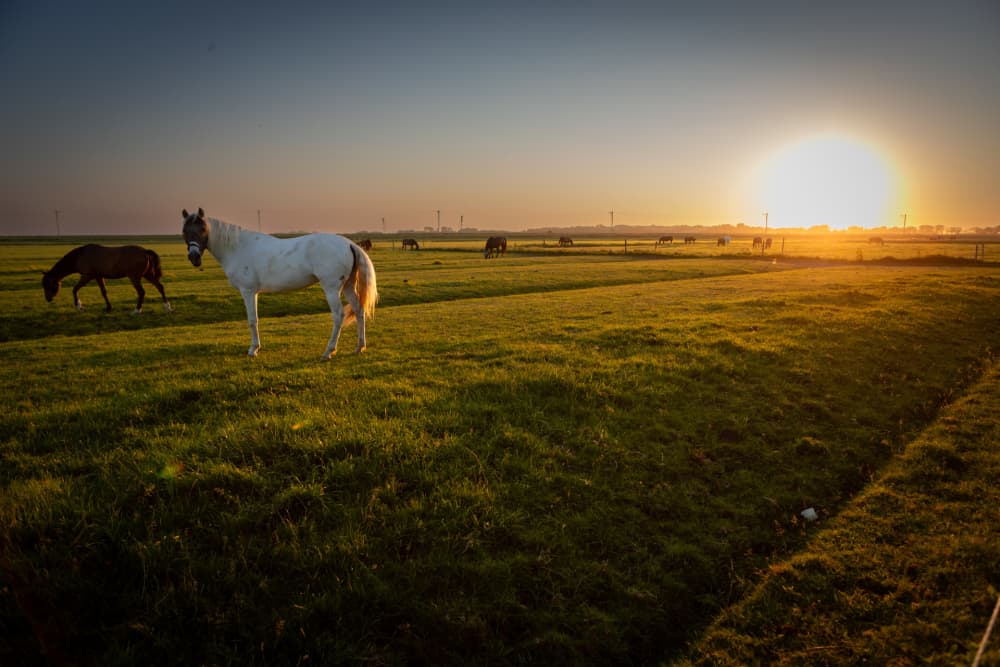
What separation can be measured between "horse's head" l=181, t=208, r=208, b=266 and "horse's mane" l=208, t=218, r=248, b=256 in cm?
20

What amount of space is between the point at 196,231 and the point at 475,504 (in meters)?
8.63

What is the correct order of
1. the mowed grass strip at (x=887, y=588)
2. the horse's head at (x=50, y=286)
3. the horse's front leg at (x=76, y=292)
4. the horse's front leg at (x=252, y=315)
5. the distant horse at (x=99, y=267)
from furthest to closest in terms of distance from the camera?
the distant horse at (x=99, y=267)
the horse's head at (x=50, y=286)
the horse's front leg at (x=76, y=292)
the horse's front leg at (x=252, y=315)
the mowed grass strip at (x=887, y=588)

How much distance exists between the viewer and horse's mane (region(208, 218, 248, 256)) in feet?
32.6

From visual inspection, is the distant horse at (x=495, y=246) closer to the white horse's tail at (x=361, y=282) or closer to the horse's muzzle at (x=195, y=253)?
the white horse's tail at (x=361, y=282)

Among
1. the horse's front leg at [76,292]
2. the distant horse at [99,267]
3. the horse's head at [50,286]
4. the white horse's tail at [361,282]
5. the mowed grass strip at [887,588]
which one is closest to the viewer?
the mowed grass strip at [887,588]

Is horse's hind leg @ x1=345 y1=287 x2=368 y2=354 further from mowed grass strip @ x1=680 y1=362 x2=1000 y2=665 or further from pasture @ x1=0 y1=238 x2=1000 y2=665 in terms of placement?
mowed grass strip @ x1=680 y1=362 x2=1000 y2=665

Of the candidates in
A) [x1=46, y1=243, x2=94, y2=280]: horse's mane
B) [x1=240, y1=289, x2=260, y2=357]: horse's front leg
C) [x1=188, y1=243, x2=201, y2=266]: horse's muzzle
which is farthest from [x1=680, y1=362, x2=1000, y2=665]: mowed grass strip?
[x1=46, y1=243, x2=94, y2=280]: horse's mane

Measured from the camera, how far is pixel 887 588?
433 cm

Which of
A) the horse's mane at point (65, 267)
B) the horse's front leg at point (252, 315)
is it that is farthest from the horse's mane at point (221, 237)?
the horse's mane at point (65, 267)

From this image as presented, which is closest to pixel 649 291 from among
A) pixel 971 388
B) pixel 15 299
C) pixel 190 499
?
pixel 971 388

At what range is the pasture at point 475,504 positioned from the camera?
3662 mm

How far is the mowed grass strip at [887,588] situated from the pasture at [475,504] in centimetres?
3

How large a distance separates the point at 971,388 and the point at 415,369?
39.6ft

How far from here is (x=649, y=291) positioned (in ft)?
79.5
